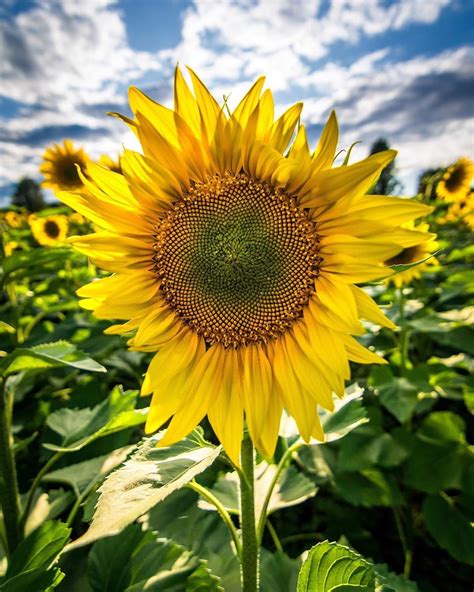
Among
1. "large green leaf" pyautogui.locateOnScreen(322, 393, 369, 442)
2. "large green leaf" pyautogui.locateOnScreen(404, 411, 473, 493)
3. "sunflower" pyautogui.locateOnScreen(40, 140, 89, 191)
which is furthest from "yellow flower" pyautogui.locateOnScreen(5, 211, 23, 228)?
"large green leaf" pyautogui.locateOnScreen(322, 393, 369, 442)

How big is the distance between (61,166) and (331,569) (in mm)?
5037

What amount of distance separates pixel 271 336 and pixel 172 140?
1.99ft

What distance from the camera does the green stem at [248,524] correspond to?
1287 millimetres

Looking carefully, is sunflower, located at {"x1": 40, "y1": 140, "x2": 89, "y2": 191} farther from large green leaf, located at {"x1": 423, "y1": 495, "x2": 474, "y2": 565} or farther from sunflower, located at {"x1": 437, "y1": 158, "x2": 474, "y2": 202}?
sunflower, located at {"x1": 437, "y1": 158, "x2": 474, "y2": 202}

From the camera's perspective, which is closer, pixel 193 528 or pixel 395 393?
pixel 193 528

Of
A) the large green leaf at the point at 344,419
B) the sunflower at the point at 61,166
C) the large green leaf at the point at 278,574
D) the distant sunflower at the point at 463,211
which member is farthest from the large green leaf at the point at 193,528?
the distant sunflower at the point at 463,211

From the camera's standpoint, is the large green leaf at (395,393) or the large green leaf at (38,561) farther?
the large green leaf at (395,393)

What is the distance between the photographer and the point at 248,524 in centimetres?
134

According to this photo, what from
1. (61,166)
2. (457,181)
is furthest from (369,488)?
(457,181)

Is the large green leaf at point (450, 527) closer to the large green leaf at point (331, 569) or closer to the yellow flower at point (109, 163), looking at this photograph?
the large green leaf at point (331, 569)

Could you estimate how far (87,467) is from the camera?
1989 mm

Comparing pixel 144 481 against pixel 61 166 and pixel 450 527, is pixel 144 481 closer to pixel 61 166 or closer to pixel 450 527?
pixel 450 527

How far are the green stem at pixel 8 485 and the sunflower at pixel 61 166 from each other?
3.73 meters

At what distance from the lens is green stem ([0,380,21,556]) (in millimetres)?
1884
